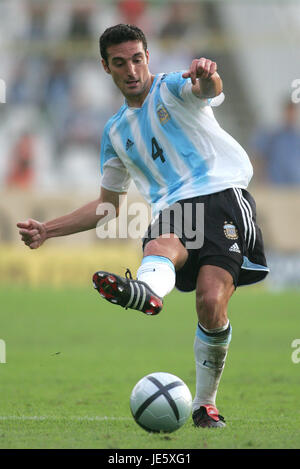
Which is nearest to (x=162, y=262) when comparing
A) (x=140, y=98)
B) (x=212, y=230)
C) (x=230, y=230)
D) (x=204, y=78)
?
(x=212, y=230)

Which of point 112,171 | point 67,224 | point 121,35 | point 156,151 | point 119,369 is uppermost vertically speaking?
point 121,35

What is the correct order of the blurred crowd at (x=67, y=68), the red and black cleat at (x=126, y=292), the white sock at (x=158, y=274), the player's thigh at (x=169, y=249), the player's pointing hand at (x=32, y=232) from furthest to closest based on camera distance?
1. the blurred crowd at (x=67, y=68)
2. the player's pointing hand at (x=32, y=232)
3. the player's thigh at (x=169, y=249)
4. the white sock at (x=158, y=274)
5. the red and black cleat at (x=126, y=292)

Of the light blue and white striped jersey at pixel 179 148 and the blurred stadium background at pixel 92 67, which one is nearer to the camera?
the light blue and white striped jersey at pixel 179 148

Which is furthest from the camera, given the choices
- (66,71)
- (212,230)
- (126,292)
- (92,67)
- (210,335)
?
(92,67)

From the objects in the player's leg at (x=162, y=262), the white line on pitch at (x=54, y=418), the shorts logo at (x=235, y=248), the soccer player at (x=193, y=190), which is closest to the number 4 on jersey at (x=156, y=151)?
the soccer player at (x=193, y=190)

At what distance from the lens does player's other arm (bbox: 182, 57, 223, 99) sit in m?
4.86

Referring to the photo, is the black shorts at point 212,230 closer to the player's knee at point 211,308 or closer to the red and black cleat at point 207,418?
the player's knee at point 211,308

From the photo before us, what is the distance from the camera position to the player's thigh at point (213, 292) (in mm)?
5180

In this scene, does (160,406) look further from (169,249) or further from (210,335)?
(169,249)

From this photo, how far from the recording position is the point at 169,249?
16.8 ft

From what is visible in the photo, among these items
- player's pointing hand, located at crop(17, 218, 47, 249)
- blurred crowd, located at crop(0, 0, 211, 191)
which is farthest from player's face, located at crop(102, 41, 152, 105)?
blurred crowd, located at crop(0, 0, 211, 191)

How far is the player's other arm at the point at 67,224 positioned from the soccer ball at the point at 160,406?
4.13 ft

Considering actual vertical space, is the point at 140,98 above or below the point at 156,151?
above

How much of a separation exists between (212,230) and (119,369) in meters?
3.11
